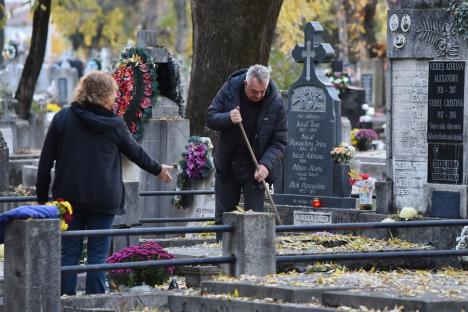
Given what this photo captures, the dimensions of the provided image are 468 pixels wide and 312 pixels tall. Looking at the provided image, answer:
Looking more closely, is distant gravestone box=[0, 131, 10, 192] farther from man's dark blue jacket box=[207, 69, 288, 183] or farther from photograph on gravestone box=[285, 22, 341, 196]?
man's dark blue jacket box=[207, 69, 288, 183]

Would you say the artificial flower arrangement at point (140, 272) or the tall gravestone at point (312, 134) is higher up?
the tall gravestone at point (312, 134)

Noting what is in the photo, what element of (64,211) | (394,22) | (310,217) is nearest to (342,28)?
(310,217)

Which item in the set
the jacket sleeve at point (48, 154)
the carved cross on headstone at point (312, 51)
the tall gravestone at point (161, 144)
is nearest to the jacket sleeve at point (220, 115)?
the jacket sleeve at point (48, 154)

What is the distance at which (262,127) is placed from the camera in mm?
12906

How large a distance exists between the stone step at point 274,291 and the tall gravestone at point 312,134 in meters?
6.27

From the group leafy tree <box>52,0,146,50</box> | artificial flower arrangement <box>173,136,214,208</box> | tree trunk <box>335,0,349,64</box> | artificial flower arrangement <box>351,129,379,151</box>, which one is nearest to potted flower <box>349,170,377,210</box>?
artificial flower arrangement <box>173,136,214,208</box>

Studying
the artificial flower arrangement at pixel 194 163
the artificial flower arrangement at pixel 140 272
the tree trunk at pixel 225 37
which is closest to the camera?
the artificial flower arrangement at pixel 140 272

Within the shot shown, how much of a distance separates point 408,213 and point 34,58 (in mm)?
17299

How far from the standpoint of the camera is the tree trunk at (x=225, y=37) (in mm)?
20453

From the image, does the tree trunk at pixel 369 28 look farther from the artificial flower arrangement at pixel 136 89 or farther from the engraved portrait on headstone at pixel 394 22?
the engraved portrait on headstone at pixel 394 22

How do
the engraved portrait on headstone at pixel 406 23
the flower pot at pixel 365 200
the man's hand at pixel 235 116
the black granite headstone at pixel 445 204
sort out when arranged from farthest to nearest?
the flower pot at pixel 365 200 → the engraved portrait on headstone at pixel 406 23 → the black granite headstone at pixel 445 204 → the man's hand at pixel 235 116

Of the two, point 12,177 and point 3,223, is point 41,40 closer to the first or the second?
point 12,177

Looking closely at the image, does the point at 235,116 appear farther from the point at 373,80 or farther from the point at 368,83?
the point at 373,80

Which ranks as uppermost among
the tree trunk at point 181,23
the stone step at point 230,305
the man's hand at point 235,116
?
the tree trunk at point 181,23
